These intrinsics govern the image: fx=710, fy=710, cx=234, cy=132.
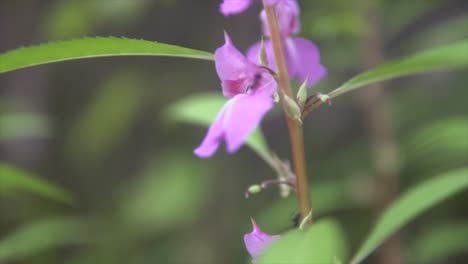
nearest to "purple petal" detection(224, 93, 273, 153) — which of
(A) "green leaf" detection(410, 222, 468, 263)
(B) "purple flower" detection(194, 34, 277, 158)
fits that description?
(B) "purple flower" detection(194, 34, 277, 158)

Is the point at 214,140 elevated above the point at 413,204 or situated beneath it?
elevated above

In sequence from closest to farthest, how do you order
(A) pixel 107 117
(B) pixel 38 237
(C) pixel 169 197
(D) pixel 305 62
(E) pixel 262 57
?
1. (E) pixel 262 57
2. (D) pixel 305 62
3. (B) pixel 38 237
4. (C) pixel 169 197
5. (A) pixel 107 117

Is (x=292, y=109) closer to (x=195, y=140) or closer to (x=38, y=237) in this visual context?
(x=38, y=237)

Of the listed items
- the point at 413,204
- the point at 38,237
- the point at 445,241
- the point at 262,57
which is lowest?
the point at 445,241

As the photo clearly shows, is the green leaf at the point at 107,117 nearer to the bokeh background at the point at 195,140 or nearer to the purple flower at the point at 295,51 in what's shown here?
the bokeh background at the point at 195,140

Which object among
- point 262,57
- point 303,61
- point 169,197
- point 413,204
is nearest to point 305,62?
point 303,61

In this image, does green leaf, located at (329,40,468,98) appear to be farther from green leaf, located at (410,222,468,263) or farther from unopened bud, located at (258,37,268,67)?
green leaf, located at (410,222,468,263)

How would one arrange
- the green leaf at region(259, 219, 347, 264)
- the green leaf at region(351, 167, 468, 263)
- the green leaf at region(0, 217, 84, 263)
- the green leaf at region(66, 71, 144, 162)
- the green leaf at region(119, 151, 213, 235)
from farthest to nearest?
the green leaf at region(66, 71, 144, 162), the green leaf at region(119, 151, 213, 235), the green leaf at region(0, 217, 84, 263), the green leaf at region(351, 167, 468, 263), the green leaf at region(259, 219, 347, 264)
